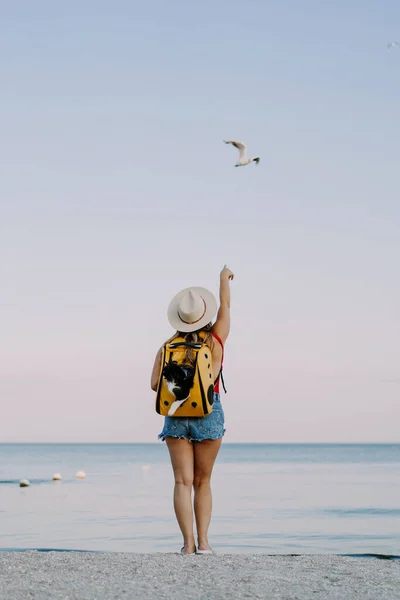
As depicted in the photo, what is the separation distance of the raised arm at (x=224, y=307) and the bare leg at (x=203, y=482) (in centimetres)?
84

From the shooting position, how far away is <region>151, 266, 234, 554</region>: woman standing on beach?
655 centimetres

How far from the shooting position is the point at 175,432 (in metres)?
6.54

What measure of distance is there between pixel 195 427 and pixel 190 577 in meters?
1.40

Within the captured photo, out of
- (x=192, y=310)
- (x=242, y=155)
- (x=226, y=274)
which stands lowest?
A: (x=192, y=310)

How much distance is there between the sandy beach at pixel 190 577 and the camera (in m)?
4.91

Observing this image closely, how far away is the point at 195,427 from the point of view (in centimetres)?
652

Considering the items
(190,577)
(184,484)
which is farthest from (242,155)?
(190,577)

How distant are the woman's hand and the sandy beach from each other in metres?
2.19

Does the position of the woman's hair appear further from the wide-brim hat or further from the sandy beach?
the sandy beach

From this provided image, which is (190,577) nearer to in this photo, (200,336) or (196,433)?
(196,433)

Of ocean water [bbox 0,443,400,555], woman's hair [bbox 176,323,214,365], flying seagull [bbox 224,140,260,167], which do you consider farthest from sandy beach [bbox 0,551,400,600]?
ocean water [bbox 0,443,400,555]

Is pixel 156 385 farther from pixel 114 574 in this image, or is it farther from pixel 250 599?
pixel 250 599

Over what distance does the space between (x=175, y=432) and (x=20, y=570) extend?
5.10 feet

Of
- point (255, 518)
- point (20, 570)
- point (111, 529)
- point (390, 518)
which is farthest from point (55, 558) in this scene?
point (390, 518)
